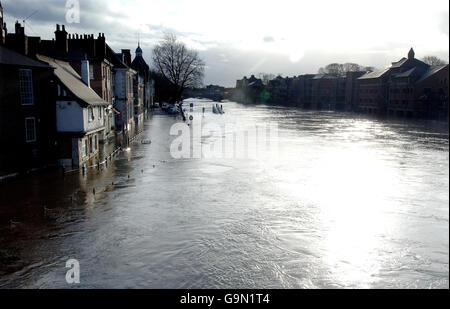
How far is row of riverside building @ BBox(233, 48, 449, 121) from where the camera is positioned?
283 ft

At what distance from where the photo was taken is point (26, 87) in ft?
84.5

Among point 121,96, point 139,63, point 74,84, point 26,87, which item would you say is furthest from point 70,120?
point 139,63

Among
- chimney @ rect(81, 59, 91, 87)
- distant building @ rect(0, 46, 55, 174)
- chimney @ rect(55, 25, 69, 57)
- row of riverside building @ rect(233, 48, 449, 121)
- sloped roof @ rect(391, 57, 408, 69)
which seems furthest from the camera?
sloped roof @ rect(391, 57, 408, 69)

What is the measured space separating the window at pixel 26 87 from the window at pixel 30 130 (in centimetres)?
120

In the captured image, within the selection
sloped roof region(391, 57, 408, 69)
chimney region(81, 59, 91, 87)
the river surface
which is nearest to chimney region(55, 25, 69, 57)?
chimney region(81, 59, 91, 87)

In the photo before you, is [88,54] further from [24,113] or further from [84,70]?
[24,113]

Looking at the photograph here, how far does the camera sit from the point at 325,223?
17219 mm

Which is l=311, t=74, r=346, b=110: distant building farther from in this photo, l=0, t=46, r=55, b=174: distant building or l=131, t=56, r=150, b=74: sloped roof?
l=0, t=46, r=55, b=174: distant building

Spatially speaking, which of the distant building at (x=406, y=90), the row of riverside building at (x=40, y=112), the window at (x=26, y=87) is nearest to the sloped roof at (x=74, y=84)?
the row of riverside building at (x=40, y=112)

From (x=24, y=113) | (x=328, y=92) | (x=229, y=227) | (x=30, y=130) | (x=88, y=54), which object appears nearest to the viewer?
(x=229, y=227)

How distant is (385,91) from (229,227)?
101845mm

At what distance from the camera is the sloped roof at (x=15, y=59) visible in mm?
23597

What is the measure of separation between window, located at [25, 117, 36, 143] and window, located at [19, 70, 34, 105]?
3.94ft

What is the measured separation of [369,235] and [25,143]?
22.6m
